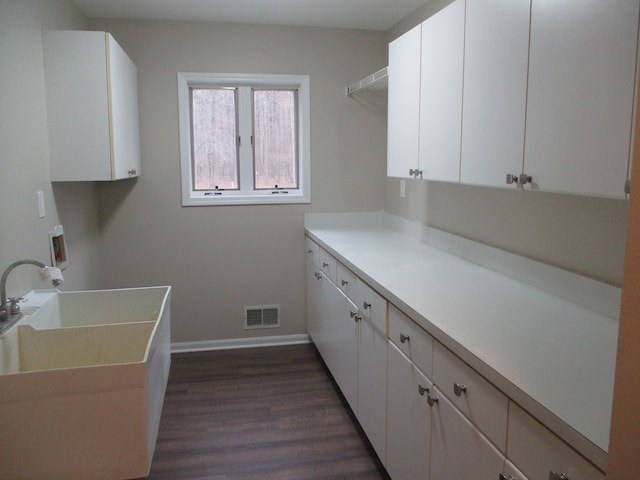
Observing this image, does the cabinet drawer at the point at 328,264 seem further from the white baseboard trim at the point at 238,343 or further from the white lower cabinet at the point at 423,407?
the white baseboard trim at the point at 238,343

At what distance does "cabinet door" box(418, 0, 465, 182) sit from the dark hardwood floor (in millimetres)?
1445

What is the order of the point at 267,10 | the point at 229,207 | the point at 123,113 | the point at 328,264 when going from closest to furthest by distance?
the point at 123,113 → the point at 328,264 → the point at 267,10 → the point at 229,207

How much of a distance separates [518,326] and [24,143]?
2.20 metres

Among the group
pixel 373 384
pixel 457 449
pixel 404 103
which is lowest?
pixel 373 384

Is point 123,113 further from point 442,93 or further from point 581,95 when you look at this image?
point 581,95

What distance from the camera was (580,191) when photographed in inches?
56.2

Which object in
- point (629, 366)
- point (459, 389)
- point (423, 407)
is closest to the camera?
point (629, 366)

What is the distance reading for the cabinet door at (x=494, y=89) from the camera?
1693 millimetres

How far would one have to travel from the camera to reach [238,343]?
4.12 meters

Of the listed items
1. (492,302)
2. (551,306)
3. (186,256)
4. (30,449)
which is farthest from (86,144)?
(551,306)

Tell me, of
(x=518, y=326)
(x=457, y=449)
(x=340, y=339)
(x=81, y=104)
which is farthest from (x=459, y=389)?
(x=81, y=104)

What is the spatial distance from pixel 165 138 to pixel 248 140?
2.02 feet

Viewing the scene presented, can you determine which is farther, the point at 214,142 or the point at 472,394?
the point at 214,142

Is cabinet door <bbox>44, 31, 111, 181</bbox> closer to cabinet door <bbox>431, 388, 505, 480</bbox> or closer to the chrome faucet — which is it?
the chrome faucet
